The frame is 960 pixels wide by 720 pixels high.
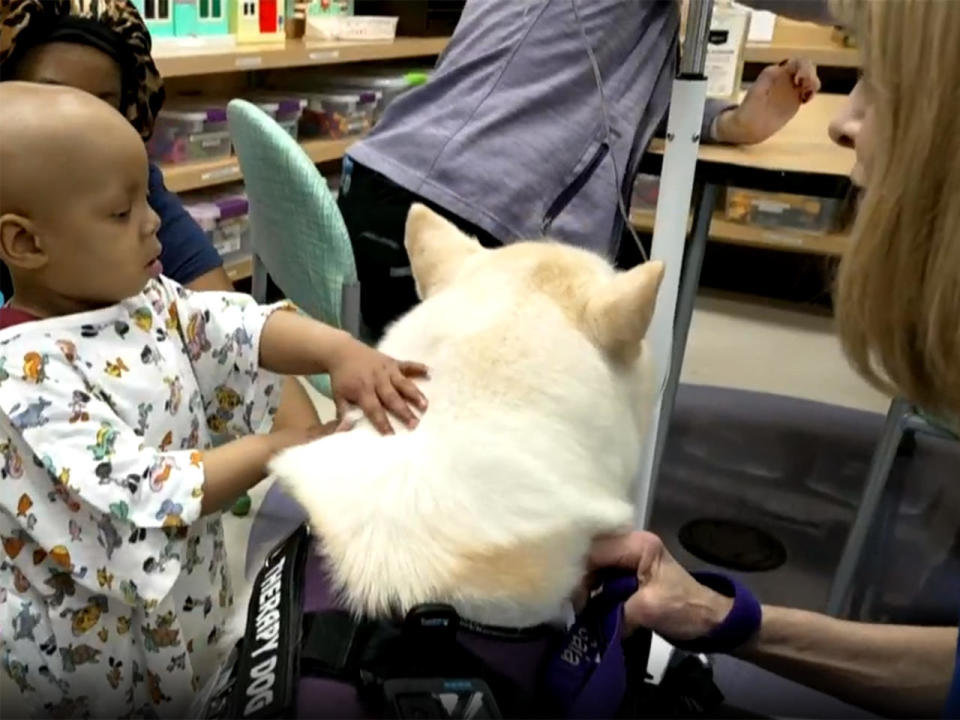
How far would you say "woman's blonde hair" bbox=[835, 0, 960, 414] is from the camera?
2.32 ft

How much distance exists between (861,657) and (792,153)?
2.74ft

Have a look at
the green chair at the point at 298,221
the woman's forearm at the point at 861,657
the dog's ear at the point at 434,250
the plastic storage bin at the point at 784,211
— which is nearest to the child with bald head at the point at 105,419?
the dog's ear at the point at 434,250

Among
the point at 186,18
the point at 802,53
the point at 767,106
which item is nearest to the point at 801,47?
the point at 802,53

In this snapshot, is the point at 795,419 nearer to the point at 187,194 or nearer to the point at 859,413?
the point at 859,413

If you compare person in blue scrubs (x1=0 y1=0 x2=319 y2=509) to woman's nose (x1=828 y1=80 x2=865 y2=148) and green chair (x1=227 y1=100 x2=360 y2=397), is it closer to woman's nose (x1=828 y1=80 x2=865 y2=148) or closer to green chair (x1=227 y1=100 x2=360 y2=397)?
green chair (x1=227 y1=100 x2=360 y2=397)

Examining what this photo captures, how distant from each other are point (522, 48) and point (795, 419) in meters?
1.43

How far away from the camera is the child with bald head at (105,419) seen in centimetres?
80

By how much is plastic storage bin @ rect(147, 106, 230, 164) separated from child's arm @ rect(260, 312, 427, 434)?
63.3 inches

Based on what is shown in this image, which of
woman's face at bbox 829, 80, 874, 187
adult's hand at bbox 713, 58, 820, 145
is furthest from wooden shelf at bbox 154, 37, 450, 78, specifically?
woman's face at bbox 829, 80, 874, 187

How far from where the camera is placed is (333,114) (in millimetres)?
3018

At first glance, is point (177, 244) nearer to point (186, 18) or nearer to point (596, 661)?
point (596, 661)

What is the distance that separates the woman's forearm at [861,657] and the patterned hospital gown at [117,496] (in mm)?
567

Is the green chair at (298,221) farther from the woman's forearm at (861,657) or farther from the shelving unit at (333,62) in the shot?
the shelving unit at (333,62)

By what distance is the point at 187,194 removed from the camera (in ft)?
8.64
